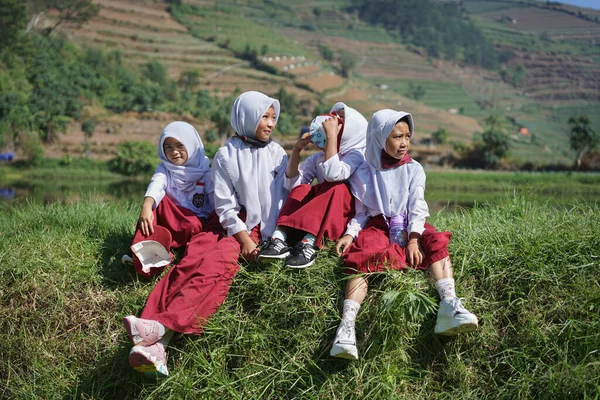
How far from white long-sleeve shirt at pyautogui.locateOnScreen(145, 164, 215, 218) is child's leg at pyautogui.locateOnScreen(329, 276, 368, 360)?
1.08m

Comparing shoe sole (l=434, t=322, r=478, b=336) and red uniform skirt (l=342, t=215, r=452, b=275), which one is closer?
shoe sole (l=434, t=322, r=478, b=336)

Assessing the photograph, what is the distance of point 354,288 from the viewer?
285 centimetres

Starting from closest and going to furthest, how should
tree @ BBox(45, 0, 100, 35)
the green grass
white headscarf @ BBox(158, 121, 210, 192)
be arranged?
the green grass → white headscarf @ BBox(158, 121, 210, 192) → tree @ BBox(45, 0, 100, 35)

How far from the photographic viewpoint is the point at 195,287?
2.90m

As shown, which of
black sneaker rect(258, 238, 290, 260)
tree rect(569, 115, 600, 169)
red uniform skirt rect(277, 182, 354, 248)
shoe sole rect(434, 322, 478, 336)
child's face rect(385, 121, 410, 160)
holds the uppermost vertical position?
child's face rect(385, 121, 410, 160)

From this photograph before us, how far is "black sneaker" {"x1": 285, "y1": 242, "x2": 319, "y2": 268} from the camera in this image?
2.96 meters

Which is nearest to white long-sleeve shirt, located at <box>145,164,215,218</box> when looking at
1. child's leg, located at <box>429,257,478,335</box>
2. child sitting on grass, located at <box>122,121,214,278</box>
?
child sitting on grass, located at <box>122,121,214,278</box>

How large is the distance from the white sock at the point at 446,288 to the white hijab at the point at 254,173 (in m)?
0.99

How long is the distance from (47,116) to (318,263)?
46.6 meters

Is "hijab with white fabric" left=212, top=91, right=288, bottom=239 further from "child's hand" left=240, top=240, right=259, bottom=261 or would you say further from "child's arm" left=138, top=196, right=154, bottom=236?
"child's arm" left=138, top=196, right=154, bottom=236

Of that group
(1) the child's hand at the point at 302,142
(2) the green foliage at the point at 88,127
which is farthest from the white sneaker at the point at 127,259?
(2) the green foliage at the point at 88,127

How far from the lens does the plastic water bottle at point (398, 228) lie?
305cm

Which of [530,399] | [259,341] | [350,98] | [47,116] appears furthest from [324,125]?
[350,98]

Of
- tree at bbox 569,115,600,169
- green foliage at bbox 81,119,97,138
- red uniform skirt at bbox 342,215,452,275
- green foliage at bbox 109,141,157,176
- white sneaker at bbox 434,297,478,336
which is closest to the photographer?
white sneaker at bbox 434,297,478,336
